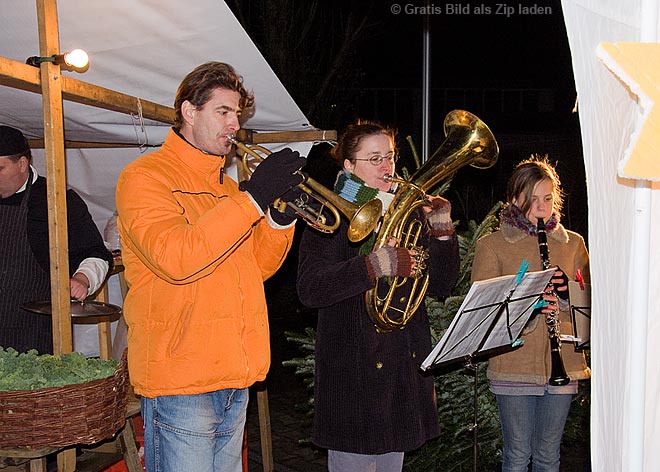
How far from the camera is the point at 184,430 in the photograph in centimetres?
254

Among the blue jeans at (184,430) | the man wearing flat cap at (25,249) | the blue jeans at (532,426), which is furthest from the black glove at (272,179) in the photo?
the blue jeans at (532,426)

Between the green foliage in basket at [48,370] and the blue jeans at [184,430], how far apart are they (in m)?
0.29

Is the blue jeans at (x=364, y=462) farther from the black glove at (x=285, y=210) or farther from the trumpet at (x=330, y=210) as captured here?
the black glove at (x=285, y=210)

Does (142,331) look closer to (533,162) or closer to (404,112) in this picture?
(533,162)

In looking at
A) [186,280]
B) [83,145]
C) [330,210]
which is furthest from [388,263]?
[83,145]

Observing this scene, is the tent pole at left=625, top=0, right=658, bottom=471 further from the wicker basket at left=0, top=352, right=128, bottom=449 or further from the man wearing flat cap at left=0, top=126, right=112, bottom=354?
the man wearing flat cap at left=0, top=126, right=112, bottom=354

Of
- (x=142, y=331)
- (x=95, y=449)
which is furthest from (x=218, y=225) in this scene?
(x=95, y=449)

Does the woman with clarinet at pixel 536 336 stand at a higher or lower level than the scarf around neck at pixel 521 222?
lower

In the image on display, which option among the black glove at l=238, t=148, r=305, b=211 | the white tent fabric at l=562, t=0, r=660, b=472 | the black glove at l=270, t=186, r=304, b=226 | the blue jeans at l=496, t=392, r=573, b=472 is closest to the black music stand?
the blue jeans at l=496, t=392, r=573, b=472

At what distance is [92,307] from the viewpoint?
3.25m

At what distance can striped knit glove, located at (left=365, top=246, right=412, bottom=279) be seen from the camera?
10.4ft

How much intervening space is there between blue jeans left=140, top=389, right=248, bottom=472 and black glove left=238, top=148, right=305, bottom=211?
71 centimetres

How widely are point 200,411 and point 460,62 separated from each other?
14.2m

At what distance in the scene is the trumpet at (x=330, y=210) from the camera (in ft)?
9.57
